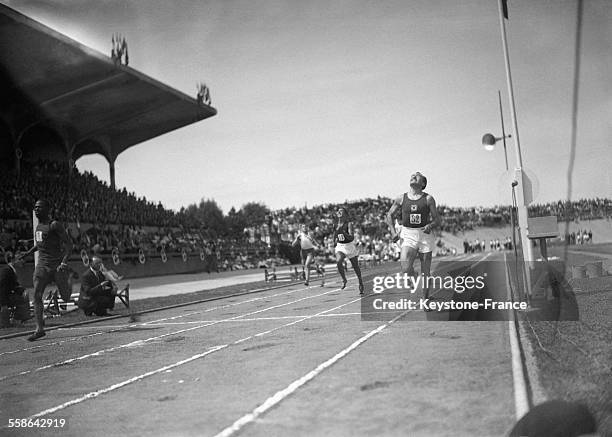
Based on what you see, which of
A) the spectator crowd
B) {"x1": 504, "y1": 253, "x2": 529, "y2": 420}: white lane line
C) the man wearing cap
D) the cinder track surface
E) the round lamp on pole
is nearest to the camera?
{"x1": 504, "y1": 253, "x2": 529, "y2": 420}: white lane line

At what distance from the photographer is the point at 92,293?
11930 millimetres

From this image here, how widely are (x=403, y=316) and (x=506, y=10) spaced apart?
3896 millimetres

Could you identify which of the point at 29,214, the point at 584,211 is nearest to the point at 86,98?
the point at 29,214

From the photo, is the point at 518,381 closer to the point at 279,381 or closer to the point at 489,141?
the point at 279,381

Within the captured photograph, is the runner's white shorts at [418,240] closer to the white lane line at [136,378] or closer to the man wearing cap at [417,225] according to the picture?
the man wearing cap at [417,225]

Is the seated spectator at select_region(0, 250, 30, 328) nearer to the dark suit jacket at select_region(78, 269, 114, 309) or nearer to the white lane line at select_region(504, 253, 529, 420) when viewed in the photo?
the dark suit jacket at select_region(78, 269, 114, 309)

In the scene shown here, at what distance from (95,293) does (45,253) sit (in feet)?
12.3

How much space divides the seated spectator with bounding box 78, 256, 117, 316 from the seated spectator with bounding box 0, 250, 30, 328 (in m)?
1.08

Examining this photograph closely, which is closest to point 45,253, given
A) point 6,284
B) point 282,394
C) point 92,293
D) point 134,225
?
point 6,284

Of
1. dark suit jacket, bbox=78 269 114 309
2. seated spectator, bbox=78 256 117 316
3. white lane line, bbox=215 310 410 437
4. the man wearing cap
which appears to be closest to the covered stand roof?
seated spectator, bbox=78 256 117 316

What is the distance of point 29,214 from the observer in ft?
84.9

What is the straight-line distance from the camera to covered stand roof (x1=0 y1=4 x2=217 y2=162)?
80.0 ft

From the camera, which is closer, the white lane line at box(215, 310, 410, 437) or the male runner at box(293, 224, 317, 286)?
the white lane line at box(215, 310, 410, 437)

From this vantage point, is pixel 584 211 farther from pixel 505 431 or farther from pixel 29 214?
pixel 29 214
